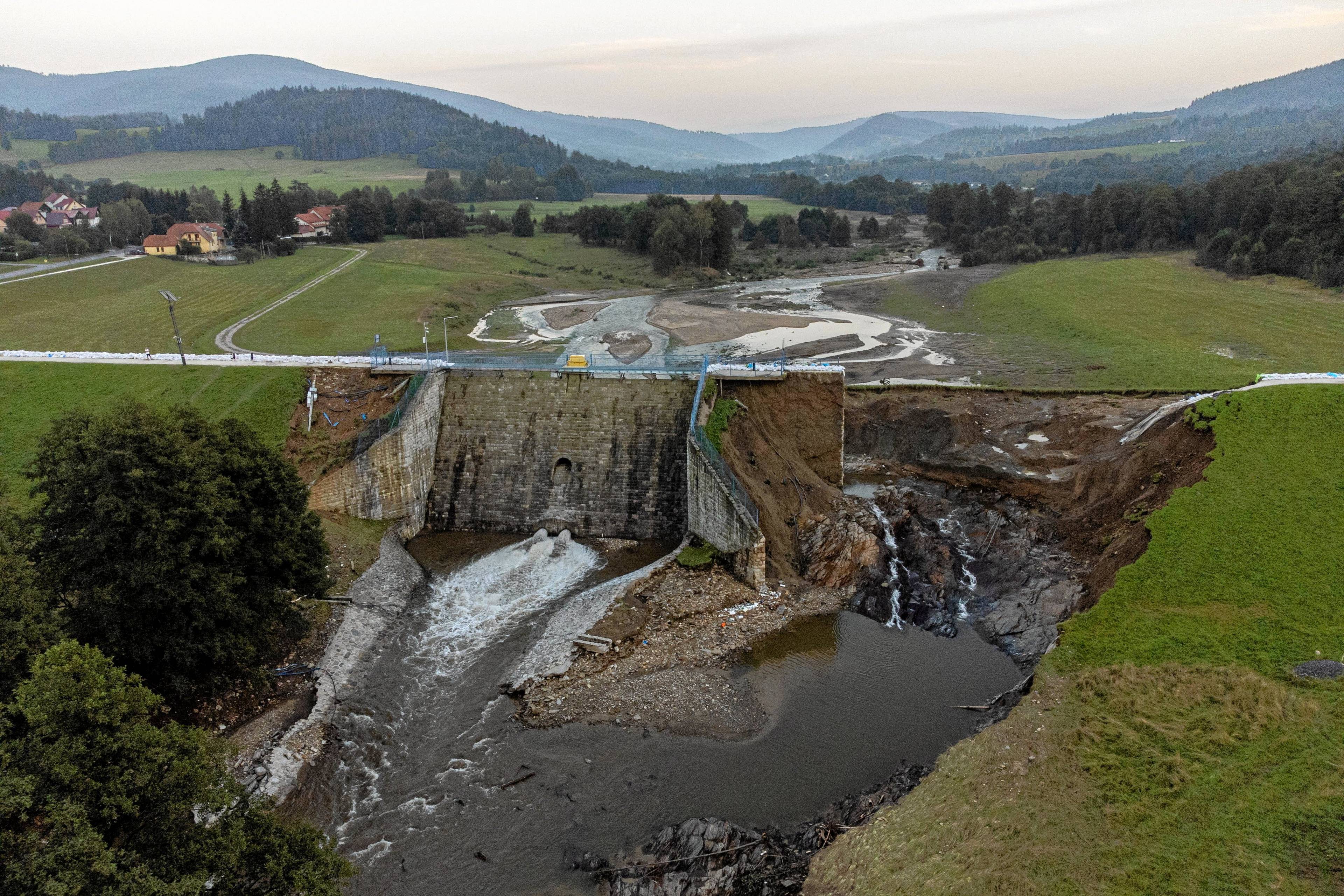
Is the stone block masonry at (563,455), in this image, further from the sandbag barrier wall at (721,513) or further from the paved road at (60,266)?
the paved road at (60,266)

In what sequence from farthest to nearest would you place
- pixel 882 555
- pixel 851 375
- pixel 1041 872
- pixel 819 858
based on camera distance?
1. pixel 851 375
2. pixel 882 555
3. pixel 819 858
4. pixel 1041 872

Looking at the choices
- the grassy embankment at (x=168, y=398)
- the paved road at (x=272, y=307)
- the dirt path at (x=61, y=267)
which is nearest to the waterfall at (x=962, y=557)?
the grassy embankment at (x=168, y=398)

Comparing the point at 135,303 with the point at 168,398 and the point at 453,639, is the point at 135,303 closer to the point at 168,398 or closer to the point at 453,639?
the point at 168,398

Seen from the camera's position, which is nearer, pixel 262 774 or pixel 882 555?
pixel 262 774

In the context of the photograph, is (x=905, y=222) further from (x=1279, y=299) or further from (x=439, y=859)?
(x=439, y=859)

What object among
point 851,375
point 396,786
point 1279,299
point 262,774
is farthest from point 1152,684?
point 1279,299
